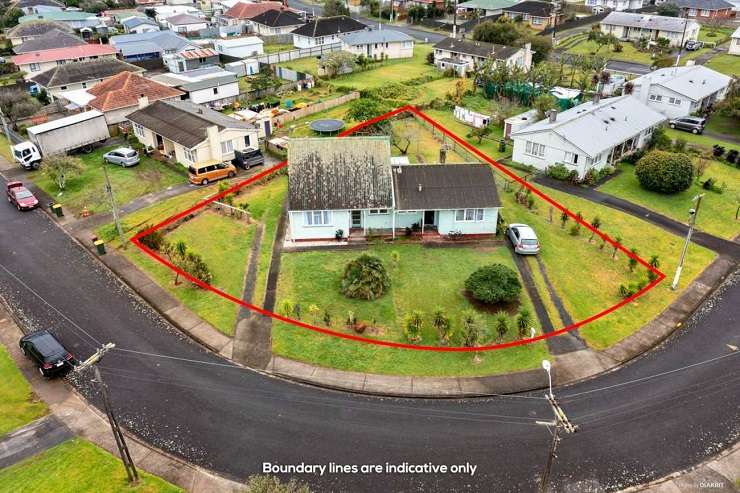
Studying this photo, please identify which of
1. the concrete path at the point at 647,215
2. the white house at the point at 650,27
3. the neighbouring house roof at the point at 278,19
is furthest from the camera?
the neighbouring house roof at the point at 278,19

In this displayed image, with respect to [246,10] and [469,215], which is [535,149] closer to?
[469,215]

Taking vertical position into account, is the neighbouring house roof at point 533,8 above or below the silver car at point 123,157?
above

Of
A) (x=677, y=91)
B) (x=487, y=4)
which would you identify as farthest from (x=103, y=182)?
(x=487, y=4)

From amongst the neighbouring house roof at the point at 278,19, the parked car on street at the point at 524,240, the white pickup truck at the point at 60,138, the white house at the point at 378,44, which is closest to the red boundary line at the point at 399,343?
the parked car on street at the point at 524,240

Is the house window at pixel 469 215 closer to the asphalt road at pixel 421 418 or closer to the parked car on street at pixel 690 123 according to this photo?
the asphalt road at pixel 421 418

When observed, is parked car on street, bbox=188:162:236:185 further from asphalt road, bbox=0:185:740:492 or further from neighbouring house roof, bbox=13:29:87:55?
neighbouring house roof, bbox=13:29:87:55

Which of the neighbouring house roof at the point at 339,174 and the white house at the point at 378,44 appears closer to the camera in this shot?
the neighbouring house roof at the point at 339,174
